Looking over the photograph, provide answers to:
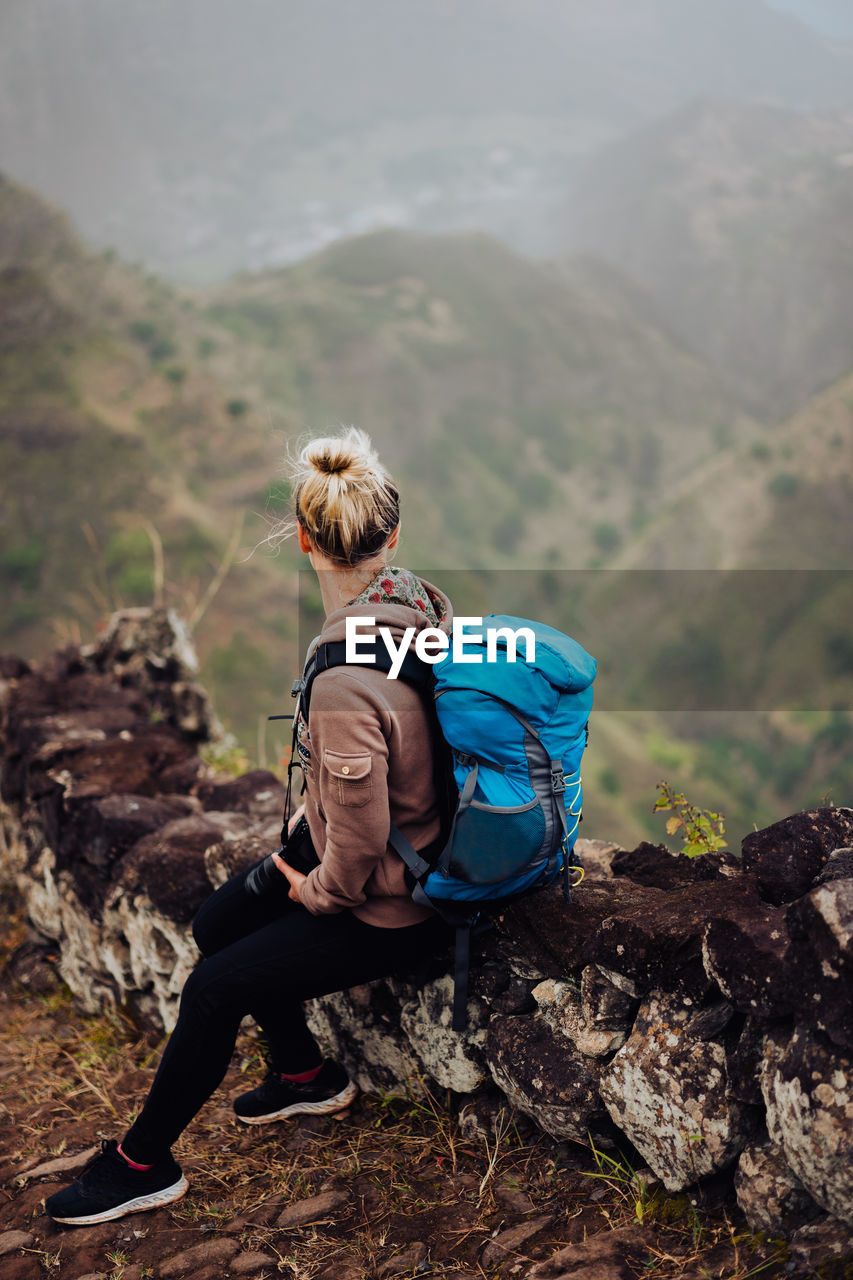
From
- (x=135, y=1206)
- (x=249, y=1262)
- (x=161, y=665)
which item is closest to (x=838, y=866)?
(x=249, y=1262)

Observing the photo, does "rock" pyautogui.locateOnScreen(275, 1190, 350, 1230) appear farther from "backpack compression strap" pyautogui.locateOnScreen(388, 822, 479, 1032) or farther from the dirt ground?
"backpack compression strap" pyautogui.locateOnScreen(388, 822, 479, 1032)

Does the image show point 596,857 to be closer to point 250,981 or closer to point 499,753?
point 499,753

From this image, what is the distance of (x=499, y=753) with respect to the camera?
7.12 ft

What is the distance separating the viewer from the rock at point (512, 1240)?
6.70ft

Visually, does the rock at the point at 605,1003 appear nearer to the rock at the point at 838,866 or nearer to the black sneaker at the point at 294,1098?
the rock at the point at 838,866

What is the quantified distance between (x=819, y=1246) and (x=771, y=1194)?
0.43 ft

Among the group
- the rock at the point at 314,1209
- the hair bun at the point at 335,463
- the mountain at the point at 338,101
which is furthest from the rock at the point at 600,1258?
the mountain at the point at 338,101

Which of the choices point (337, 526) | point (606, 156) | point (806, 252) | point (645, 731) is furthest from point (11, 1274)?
point (606, 156)

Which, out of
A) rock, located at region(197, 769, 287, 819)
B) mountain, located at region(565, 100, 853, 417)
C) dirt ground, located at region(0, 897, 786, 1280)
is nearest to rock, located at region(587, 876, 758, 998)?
dirt ground, located at region(0, 897, 786, 1280)

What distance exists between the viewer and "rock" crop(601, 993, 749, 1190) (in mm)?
1956

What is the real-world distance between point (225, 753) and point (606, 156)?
415 ft

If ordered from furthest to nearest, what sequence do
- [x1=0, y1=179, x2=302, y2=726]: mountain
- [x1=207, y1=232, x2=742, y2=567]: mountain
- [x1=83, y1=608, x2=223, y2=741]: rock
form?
[x1=207, y1=232, x2=742, y2=567]: mountain, [x1=0, y1=179, x2=302, y2=726]: mountain, [x1=83, y1=608, x2=223, y2=741]: rock

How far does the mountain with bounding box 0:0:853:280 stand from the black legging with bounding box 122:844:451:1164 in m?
122

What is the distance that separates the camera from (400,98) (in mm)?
146250
